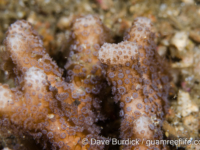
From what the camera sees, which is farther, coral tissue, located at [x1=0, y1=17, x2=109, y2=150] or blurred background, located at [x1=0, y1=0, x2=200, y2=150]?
blurred background, located at [x1=0, y1=0, x2=200, y2=150]

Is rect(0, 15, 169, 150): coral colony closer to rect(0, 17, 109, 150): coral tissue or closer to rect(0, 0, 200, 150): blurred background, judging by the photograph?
rect(0, 17, 109, 150): coral tissue

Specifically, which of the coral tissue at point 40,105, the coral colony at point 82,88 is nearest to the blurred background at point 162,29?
the coral colony at point 82,88

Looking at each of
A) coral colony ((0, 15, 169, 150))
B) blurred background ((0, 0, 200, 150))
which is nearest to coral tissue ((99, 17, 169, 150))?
coral colony ((0, 15, 169, 150))

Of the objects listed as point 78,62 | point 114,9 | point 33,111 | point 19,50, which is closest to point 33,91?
point 33,111

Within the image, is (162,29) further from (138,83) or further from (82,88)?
(82,88)

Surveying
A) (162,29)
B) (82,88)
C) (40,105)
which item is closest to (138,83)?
(82,88)

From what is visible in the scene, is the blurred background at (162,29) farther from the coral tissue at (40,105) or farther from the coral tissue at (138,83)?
the coral tissue at (40,105)

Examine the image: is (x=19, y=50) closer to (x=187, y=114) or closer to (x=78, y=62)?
(x=78, y=62)
